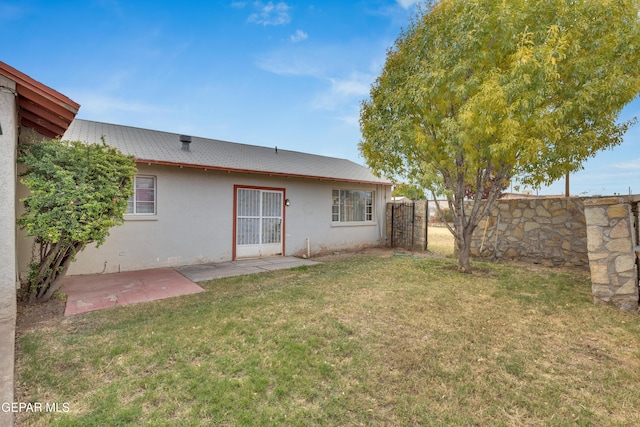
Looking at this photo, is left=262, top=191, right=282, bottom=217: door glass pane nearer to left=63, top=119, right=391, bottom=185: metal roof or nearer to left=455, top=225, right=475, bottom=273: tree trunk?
left=63, top=119, right=391, bottom=185: metal roof

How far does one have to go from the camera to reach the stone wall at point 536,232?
799 centimetres

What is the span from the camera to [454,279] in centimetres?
668

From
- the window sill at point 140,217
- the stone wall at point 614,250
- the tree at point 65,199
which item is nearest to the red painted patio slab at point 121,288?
the tree at point 65,199

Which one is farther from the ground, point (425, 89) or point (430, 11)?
point (430, 11)

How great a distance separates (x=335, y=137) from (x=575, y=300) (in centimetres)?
1340

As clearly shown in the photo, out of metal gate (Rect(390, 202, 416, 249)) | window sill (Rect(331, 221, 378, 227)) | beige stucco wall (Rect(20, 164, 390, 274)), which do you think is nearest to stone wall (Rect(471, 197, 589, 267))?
metal gate (Rect(390, 202, 416, 249))

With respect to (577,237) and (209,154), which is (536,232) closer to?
(577,237)

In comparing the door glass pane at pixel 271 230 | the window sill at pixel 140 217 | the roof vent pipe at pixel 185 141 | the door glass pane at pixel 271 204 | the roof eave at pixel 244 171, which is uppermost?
the roof vent pipe at pixel 185 141

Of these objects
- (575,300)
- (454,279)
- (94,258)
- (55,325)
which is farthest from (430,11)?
(94,258)

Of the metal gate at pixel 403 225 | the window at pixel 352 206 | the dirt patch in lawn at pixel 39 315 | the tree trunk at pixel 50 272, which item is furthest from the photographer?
the metal gate at pixel 403 225

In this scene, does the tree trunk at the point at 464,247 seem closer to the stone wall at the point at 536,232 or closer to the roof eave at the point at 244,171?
the stone wall at the point at 536,232

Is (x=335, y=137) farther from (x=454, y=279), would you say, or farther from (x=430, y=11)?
(x=454, y=279)

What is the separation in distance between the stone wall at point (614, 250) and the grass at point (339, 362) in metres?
0.37

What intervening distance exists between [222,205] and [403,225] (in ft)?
24.1
